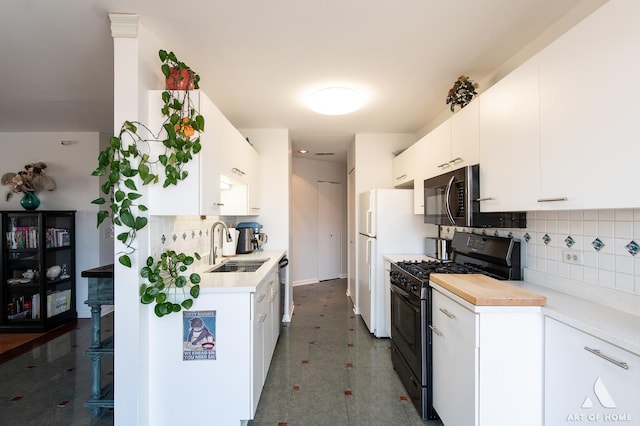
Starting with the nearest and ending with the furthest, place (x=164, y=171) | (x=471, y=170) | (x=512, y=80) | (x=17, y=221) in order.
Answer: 1. (x=512, y=80)
2. (x=164, y=171)
3. (x=471, y=170)
4. (x=17, y=221)

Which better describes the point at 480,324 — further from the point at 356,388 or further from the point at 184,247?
the point at 184,247

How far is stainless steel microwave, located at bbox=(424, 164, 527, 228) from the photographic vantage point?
209 cm

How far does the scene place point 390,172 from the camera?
4.22m

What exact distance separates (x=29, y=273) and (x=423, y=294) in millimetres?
4692

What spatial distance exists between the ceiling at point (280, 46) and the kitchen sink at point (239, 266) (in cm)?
163

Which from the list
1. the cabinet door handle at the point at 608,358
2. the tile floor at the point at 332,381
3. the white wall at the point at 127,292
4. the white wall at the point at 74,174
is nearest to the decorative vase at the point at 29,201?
the white wall at the point at 74,174

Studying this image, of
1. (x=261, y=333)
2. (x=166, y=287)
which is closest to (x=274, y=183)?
(x=261, y=333)

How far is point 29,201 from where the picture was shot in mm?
3846

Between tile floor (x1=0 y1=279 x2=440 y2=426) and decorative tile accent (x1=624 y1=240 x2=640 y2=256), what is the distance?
60.0 inches

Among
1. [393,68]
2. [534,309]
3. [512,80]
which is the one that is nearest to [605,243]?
[534,309]

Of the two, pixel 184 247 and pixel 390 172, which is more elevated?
pixel 390 172

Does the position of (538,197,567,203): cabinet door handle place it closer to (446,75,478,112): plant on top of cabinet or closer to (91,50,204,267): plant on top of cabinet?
(446,75,478,112): plant on top of cabinet

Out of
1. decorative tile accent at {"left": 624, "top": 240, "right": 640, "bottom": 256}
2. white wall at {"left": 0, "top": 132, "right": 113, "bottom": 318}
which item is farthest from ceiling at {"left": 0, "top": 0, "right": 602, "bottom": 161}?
decorative tile accent at {"left": 624, "top": 240, "right": 640, "bottom": 256}

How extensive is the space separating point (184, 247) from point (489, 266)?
2328 mm
